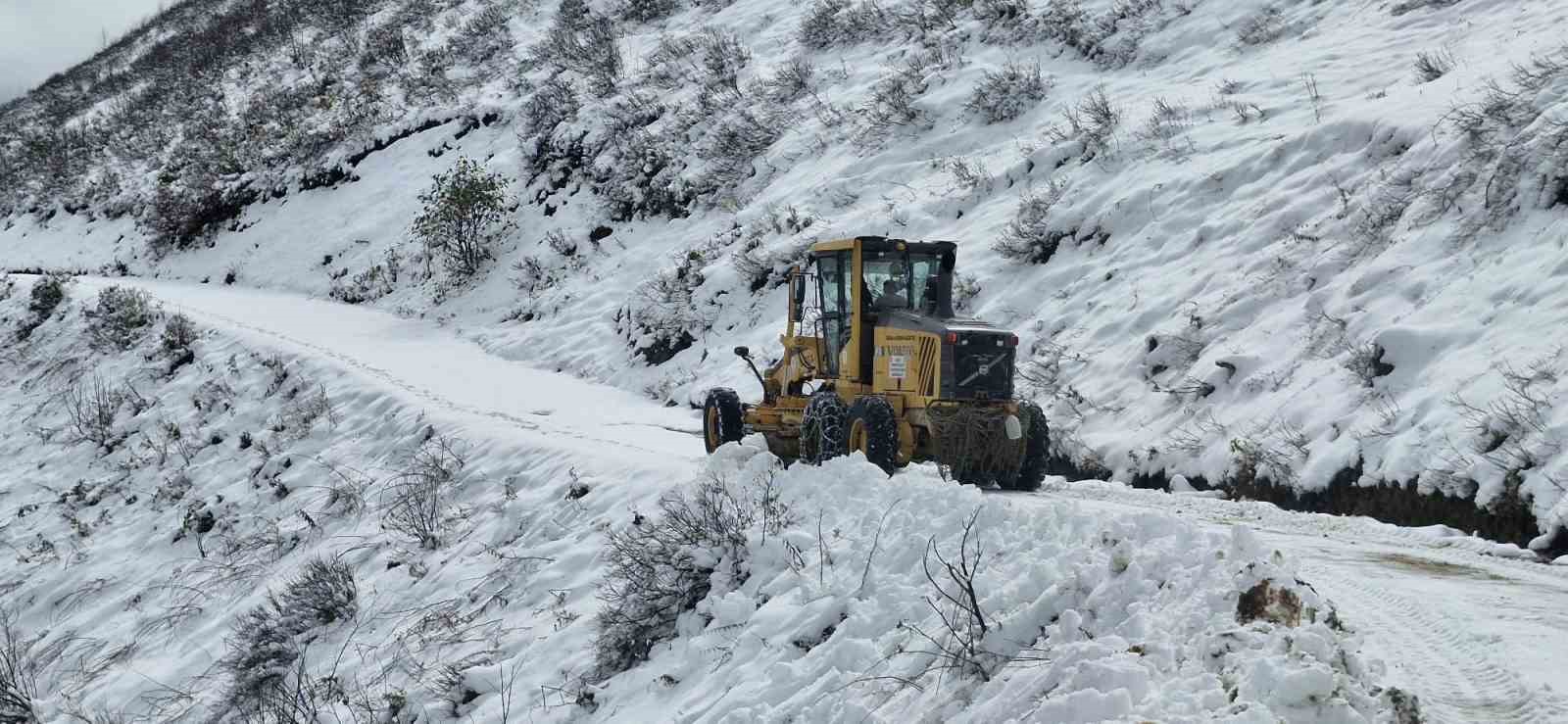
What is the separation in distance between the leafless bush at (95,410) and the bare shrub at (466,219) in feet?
24.4

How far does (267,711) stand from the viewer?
29.2 feet

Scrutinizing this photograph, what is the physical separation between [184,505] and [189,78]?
34.4m

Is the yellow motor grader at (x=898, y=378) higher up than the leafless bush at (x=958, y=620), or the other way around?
the leafless bush at (x=958, y=620)

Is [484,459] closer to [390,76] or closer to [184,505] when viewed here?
[184,505]

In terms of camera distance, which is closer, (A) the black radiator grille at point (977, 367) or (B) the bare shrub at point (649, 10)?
(A) the black radiator grille at point (977, 367)

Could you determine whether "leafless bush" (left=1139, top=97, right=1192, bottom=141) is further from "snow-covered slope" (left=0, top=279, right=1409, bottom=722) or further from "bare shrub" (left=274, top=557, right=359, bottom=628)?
"bare shrub" (left=274, top=557, right=359, bottom=628)

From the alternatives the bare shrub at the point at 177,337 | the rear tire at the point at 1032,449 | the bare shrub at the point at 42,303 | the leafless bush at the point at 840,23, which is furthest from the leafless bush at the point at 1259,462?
the bare shrub at the point at 42,303

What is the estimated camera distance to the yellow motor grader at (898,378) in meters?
9.95

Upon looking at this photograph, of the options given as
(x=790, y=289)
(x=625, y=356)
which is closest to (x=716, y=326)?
(x=625, y=356)

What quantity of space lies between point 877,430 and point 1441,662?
18.9 ft

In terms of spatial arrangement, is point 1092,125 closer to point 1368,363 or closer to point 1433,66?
point 1433,66

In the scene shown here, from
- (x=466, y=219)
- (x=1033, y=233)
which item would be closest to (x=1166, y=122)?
(x=1033, y=233)

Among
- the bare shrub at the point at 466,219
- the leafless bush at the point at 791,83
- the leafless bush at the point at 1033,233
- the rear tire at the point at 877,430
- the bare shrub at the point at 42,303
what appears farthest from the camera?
the bare shrub at the point at 466,219

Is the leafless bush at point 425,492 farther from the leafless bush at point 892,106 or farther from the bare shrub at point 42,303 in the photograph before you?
the bare shrub at point 42,303
